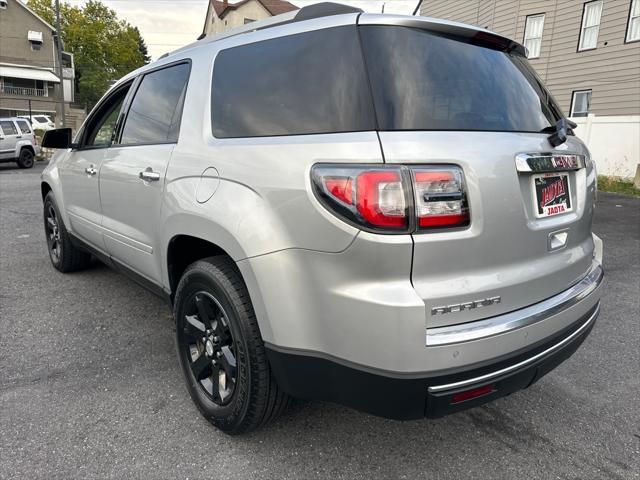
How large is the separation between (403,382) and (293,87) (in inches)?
48.8

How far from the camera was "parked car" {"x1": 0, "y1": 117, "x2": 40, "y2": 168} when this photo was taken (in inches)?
615

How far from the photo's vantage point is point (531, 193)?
1.89 m

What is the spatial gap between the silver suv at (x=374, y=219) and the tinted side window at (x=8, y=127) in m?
16.6

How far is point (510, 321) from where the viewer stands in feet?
5.88

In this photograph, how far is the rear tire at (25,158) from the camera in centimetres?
1627

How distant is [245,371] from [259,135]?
3.31 feet

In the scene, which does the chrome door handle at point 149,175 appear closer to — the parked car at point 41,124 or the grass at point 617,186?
the grass at point 617,186

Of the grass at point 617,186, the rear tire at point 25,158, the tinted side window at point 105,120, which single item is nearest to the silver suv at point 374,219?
the tinted side window at point 105,120

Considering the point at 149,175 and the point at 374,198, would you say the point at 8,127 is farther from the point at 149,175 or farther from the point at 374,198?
the point at 374,198

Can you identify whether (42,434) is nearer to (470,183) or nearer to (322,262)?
(322,262)

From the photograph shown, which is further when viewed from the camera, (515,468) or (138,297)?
(138,297)

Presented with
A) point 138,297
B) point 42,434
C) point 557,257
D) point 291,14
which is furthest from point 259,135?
point 138,297

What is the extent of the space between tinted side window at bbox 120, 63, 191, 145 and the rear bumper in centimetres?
141

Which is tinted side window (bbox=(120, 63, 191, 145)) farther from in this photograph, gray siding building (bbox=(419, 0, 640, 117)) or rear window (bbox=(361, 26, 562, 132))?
gray siding building (bbox=(419, 0, 640, 117))
